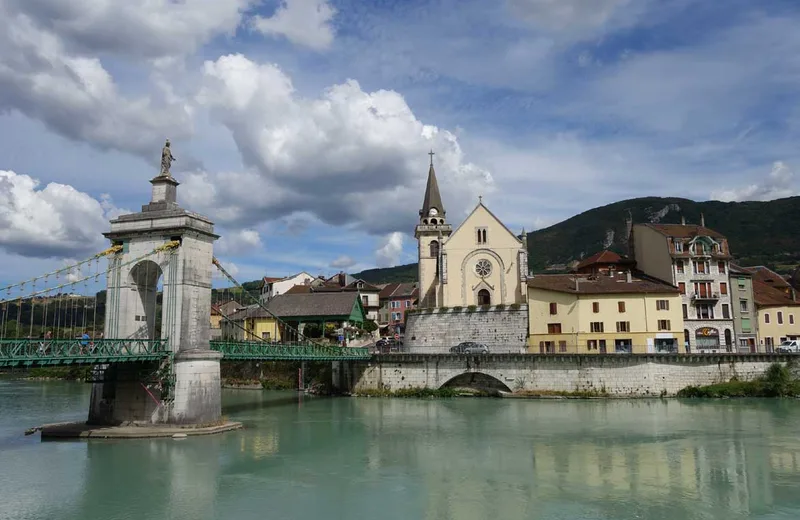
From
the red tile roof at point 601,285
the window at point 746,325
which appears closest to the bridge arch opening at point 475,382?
the red tile roof at point 601,285

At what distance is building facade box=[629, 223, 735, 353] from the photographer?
152 ft

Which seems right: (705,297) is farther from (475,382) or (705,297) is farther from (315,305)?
(315,305)

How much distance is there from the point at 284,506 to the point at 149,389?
13.2 meters

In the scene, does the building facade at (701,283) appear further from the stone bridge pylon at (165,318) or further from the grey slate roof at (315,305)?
the stone bridge pylon at (165,318)

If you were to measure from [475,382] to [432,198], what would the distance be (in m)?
24.8

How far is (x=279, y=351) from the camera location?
3547cm

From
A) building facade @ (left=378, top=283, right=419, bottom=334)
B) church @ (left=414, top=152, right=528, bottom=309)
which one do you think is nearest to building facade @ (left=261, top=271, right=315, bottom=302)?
building facade @ (left=378, top=283, right=419, bottom=334)

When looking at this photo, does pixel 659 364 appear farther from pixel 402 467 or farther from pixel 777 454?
pixel 402 467

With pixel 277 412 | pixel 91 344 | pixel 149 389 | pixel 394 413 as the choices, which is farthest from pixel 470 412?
pixel 91 344

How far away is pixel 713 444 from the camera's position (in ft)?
79.9

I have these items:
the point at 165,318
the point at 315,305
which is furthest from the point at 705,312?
the point at 165,318

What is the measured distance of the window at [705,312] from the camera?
4659 centimetres

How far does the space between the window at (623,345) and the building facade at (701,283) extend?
555 cm

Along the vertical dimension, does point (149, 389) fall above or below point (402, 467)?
above
